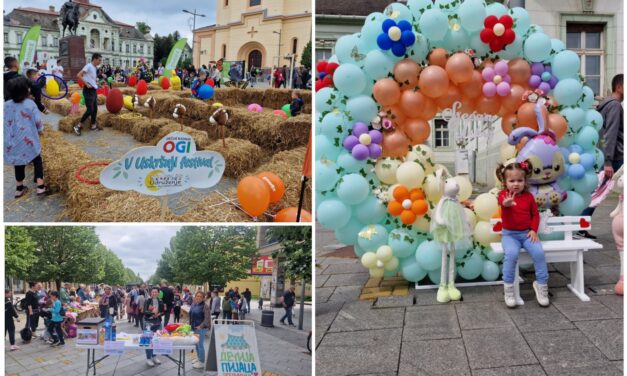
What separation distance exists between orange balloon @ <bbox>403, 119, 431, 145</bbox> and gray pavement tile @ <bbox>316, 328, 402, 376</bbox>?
202 cm

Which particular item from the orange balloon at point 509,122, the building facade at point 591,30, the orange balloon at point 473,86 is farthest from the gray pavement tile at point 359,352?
the building facade at point 591,30

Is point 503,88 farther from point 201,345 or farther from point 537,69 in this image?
point 201,345

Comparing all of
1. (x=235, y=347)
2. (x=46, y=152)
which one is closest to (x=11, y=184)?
(x=46, y=152)

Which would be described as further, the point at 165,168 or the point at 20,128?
the point at 20,128

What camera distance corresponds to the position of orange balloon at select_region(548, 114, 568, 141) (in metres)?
4.98

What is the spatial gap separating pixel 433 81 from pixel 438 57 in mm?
317

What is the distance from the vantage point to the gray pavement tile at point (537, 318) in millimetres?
3881

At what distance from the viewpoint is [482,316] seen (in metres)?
4.24

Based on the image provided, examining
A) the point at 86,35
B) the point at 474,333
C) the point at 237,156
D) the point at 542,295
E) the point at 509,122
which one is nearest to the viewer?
the point at 474,333

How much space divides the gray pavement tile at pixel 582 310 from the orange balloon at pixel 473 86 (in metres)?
2.15

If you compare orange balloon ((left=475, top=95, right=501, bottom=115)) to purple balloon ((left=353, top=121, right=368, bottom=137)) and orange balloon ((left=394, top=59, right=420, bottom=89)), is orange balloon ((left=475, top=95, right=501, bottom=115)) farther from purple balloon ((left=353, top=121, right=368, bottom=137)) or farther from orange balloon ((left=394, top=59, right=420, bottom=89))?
purple balloon ((left=353, top=121, right=368, bottom=137))

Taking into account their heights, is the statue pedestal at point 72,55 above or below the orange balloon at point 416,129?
above

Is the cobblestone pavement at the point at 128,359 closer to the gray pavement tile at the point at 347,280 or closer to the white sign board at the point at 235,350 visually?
the white sign board at the point at 235,350

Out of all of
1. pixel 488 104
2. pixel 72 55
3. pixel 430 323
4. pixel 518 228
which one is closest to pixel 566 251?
pixel 518 228
